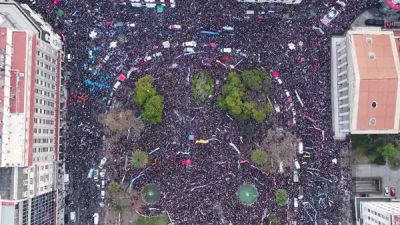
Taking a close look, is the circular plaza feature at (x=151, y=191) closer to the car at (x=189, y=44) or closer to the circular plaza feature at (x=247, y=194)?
the circular plaza feature at (x=247, y=194)

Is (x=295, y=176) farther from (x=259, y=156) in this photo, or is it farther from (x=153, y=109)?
(x=153, y=109)

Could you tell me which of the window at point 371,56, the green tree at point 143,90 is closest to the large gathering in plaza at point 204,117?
the green tree at point 143,90

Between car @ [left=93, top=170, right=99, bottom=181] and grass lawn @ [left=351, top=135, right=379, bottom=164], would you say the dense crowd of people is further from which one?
grass lawn @ [left=351, top=135, right=379, bottom=164]

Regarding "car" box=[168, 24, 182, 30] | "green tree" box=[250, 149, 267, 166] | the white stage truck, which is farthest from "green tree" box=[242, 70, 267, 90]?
Answer: the white stage truck

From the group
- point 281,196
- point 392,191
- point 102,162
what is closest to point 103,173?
point 102,162

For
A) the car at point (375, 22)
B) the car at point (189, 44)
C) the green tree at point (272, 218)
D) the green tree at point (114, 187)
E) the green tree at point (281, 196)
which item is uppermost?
the car at point (375, 22)
